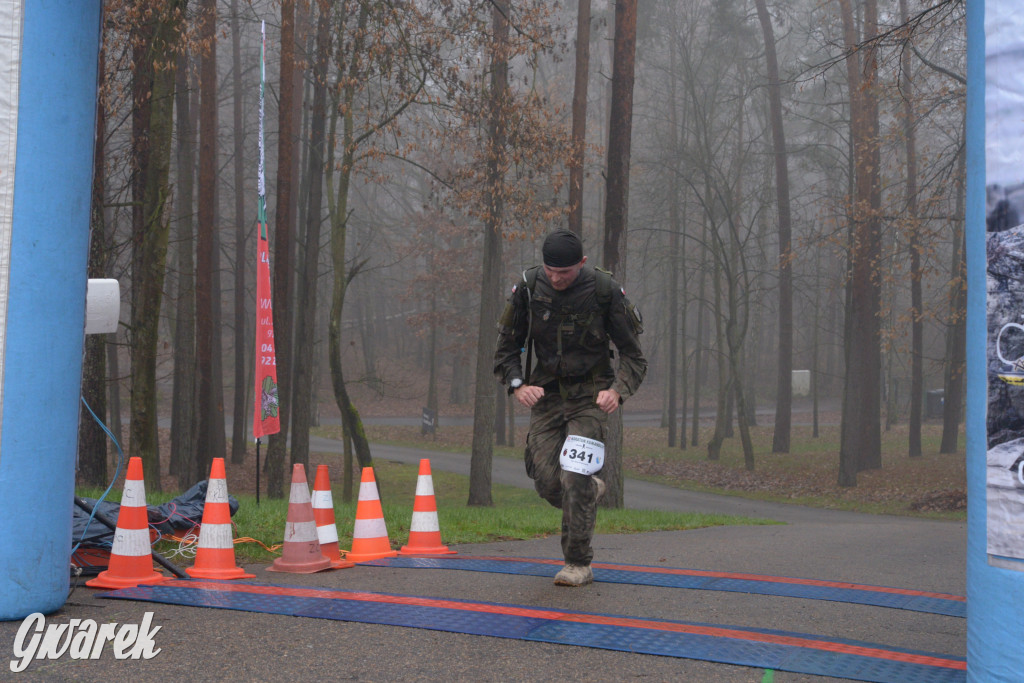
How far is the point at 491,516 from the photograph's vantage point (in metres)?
11.9

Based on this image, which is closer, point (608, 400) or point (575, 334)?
point (608, 400)

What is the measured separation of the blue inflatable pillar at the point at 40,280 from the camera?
4.78m

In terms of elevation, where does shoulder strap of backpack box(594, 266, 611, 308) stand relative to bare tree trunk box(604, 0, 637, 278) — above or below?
below

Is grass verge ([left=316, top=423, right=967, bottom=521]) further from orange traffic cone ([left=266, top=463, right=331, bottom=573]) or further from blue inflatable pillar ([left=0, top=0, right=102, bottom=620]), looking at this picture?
blue inflatable pillar ([left=0, top=0, right=102, bottom=620])

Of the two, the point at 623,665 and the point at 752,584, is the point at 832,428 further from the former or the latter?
the point at 623,665

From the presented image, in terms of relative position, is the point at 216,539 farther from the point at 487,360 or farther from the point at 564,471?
the point at 487,360

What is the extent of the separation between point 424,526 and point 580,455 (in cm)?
238

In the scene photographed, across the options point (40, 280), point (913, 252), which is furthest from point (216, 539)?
point (913, 252)

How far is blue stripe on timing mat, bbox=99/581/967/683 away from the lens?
4.32 m

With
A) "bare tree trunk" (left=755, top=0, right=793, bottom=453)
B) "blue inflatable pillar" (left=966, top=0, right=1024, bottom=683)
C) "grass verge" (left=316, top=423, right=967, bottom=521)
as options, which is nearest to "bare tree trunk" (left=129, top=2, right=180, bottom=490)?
"blue inflatable pillar" (left=966, top=0, right=1024, bottom=683)

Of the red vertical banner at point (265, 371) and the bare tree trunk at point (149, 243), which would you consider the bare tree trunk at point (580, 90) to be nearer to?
the red vertical banner at point (265, 371)

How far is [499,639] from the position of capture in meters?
4.76

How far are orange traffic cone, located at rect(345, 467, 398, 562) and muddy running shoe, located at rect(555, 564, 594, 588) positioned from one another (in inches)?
73.6

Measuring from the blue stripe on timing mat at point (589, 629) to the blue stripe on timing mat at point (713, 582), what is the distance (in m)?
1.24
